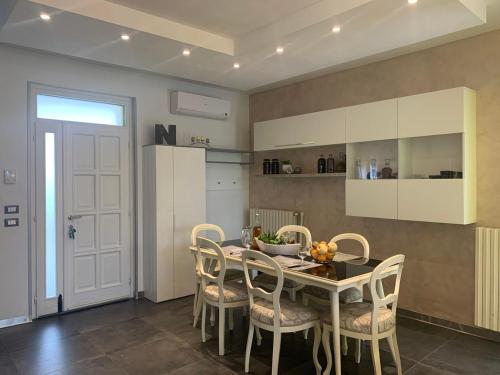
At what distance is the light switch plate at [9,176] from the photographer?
369cm

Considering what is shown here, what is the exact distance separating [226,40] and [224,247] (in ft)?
6.71

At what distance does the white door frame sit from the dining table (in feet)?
5.49

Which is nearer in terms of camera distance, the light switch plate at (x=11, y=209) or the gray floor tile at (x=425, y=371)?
the gray floor tile at (x=425, y=371)

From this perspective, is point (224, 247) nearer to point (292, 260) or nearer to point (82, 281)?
point (292, 260)

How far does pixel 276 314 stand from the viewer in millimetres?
2666

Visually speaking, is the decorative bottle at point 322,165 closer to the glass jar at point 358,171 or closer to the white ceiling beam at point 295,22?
the glass jar at point 358,171

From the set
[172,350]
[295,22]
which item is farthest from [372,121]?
[172,350]

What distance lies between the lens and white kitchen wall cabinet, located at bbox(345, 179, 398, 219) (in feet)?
12.1

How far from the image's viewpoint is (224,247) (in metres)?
3.59

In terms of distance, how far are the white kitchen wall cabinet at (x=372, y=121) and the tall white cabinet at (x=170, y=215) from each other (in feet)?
6.18

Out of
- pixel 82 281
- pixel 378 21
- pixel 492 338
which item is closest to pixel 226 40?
pixel 378 21

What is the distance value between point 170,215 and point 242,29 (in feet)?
7.27

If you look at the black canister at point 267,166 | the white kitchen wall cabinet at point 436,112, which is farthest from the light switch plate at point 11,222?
the white kitchen wall cabinet at point 436,112

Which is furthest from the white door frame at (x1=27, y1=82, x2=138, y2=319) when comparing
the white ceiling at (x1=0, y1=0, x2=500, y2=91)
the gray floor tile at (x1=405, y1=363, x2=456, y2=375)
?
the gray floor tile at (x1=405, y1=363, x2=456, y2=375)
